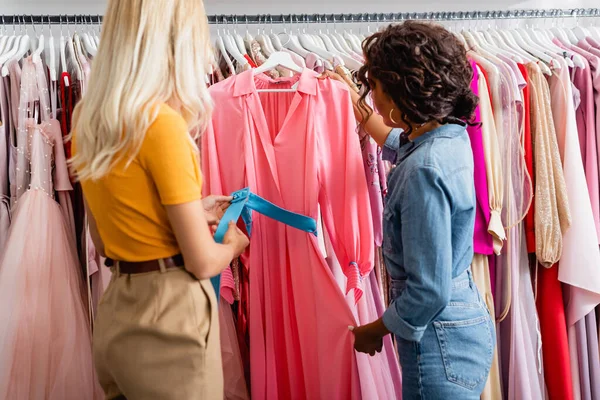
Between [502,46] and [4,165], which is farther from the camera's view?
[502,46]

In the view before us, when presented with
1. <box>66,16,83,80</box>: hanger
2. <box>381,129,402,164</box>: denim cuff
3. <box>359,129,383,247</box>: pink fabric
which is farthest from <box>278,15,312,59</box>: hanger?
<box>66,16,83,80</box>: hanger

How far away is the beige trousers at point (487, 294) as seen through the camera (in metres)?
1.95

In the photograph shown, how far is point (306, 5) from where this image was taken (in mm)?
2551

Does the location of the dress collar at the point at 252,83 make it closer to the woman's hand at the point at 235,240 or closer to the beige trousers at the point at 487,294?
the woman's hand at the point at 235,240

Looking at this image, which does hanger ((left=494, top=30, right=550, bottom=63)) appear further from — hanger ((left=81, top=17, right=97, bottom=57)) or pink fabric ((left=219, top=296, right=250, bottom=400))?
hanger ((left=81, top=17, right=97, bottom=57))

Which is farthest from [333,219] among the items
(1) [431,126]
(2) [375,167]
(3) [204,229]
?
(3) [204,229]

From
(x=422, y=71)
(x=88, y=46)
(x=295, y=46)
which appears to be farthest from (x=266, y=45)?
(x=422, y=71)

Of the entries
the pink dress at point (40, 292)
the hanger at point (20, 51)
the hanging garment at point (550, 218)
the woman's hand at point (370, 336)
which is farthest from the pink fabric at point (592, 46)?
the hanger at point (20, 51)

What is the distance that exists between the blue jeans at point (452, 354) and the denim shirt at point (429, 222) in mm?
47

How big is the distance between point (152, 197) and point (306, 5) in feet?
5.41

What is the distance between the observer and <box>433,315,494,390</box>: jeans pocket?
4.10 feet

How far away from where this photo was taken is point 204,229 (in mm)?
1160

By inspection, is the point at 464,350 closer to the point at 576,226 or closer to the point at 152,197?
the point at 152,197

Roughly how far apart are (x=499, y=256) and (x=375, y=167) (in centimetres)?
55
